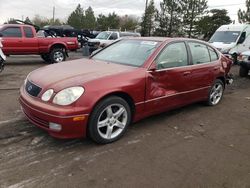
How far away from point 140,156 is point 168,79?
1.59m

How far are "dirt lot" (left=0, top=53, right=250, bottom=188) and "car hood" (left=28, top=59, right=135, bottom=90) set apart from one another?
85cm

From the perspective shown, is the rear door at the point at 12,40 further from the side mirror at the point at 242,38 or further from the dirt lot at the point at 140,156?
the side mirror at the point at 242,38

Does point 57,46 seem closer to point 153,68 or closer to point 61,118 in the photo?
point 153,68

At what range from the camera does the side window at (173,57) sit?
16.1ft

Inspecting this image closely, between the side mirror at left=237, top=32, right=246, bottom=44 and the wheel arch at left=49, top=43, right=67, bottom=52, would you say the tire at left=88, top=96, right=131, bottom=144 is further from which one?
the side mirror at left=237, top=32, right=246, bottom=44

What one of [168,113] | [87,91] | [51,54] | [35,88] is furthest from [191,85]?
[51,54]

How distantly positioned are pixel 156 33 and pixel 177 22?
11.5ft

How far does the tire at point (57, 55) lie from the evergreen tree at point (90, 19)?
5163 centimetres

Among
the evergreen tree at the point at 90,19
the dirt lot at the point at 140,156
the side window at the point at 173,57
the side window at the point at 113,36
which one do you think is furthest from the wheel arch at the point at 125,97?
the evergreen tree at the point at 90,19

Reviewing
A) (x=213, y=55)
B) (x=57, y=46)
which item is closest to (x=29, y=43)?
(x=57, y=46)

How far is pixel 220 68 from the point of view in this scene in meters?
6.43

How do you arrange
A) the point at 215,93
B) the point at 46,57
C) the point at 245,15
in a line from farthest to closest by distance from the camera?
the point at 245,15 → the point at 46,57 → the point at 215,93

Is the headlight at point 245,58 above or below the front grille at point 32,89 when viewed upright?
below

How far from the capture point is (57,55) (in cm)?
1374
